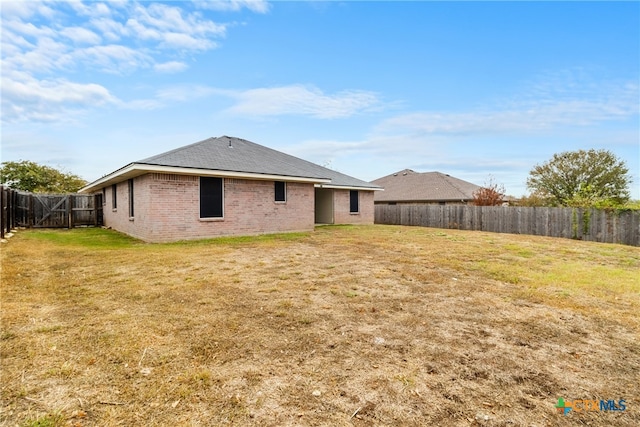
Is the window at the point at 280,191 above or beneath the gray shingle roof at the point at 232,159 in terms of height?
beneath

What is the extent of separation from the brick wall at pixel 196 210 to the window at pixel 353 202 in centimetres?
629

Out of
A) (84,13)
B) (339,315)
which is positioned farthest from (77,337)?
A: (84,13)

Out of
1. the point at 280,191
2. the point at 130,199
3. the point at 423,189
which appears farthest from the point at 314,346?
the point at 423,189

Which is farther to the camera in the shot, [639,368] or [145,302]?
[145,302]

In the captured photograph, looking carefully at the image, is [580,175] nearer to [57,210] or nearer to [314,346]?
[314,346]

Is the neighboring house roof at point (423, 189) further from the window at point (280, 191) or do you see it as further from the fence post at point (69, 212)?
the fence post at point (69, 212)

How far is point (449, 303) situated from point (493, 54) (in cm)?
1388

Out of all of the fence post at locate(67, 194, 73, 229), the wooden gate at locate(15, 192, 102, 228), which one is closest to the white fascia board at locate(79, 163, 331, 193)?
the fence post at locate(67, 194, 73, 229)

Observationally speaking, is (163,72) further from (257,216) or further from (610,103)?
(610,103)

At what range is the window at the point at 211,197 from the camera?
483 inches

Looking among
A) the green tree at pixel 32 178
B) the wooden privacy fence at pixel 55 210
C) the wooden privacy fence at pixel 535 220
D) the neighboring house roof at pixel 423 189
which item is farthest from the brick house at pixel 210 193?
the green tree at pixel 32 178

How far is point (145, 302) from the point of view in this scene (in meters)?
4.72

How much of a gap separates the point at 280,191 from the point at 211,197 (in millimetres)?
3349

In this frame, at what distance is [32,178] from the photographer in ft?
92.6
